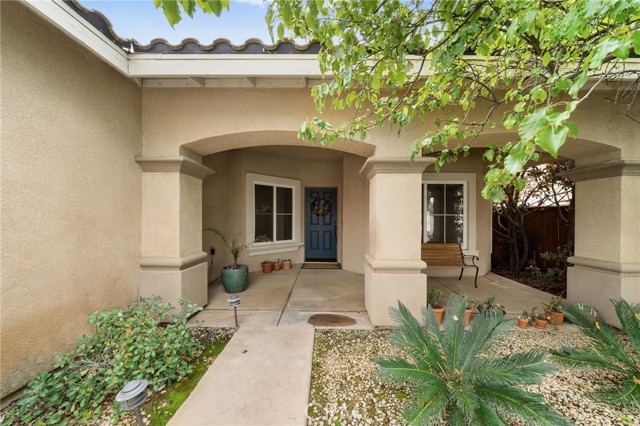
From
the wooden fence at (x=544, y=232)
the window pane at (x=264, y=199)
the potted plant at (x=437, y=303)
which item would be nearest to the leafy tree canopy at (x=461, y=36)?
the potted plant at (x=437, y=303)

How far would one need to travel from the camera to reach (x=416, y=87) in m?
3.05

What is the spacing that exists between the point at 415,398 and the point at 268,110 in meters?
3.24

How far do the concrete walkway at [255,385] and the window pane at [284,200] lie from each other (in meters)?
4.01

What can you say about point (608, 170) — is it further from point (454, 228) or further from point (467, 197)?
point (454, 228)

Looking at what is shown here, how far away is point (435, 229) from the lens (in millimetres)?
5531

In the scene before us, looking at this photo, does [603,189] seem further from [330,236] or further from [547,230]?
[330,236]

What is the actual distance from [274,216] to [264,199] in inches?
20.4

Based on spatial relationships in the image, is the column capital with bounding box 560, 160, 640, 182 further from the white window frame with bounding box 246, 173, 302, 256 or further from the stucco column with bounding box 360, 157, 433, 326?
the white window frame with bounding box 246, 173, 302, 256

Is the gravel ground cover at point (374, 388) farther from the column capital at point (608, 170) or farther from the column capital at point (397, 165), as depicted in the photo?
the column capital at point (608, 170)

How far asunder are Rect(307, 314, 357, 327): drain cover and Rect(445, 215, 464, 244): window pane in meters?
3.45

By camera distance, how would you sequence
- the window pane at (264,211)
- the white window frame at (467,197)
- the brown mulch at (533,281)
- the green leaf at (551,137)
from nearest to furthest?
1. the green leaf at (551,137)
2. the brown mulch at (533,281)
3. the white window frame at (467,197)
4. the window pane at (264,211)

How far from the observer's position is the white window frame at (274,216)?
18.8 feet

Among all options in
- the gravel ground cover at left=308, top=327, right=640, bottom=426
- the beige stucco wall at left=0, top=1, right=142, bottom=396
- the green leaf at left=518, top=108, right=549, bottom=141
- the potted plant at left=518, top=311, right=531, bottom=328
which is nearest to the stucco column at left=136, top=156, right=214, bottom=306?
the beige stucco wall at left=0, top=1, right=142, bottom=396

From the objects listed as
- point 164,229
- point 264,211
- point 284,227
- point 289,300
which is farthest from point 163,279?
point 284,227
